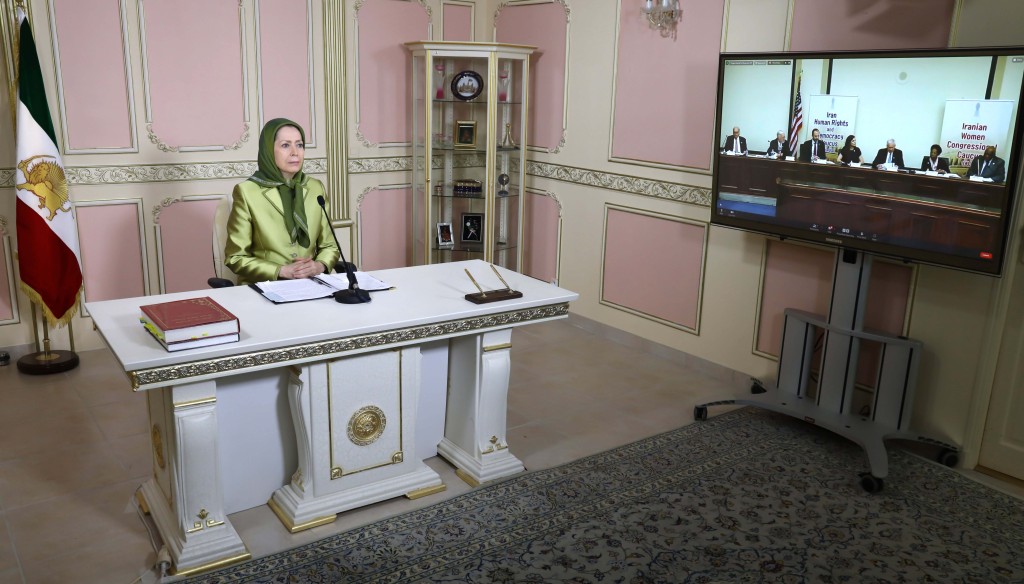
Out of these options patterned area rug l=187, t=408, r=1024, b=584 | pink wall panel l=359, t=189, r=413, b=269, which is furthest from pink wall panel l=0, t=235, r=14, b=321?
patterned area rug l=187, t=408, r=1024, b=584

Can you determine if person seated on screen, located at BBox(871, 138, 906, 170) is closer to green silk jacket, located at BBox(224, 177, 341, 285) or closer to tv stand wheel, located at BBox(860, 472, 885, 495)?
tv stand wheel, located at BBox(860, 472, 885, 495)

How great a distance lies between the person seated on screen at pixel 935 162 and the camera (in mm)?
3160

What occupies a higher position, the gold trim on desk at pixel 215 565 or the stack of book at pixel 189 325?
the stack of book at pixel 189 325

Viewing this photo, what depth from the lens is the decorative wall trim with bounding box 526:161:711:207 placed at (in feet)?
14.9

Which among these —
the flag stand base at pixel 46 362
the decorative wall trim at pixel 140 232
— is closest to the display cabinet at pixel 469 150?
the decorative wall trim at pixel 140 232

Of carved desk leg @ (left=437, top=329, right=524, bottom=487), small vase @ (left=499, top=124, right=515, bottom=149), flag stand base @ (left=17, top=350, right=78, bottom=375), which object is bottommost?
flag stand base @ (left=17, top=350, right=78, bottom=375)

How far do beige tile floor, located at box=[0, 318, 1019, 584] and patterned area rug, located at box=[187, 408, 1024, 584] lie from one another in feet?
0.56

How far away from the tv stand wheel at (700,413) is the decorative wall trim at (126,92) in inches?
132

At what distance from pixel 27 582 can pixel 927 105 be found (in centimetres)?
360

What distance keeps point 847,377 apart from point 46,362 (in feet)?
13.2

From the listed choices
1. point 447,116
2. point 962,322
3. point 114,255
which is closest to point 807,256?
point 962,322

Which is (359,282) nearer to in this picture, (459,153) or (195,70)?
(195,70)

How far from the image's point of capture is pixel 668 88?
4590mm

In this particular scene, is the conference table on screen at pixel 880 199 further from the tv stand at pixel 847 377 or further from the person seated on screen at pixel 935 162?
the tv stand at pixel 847 377
